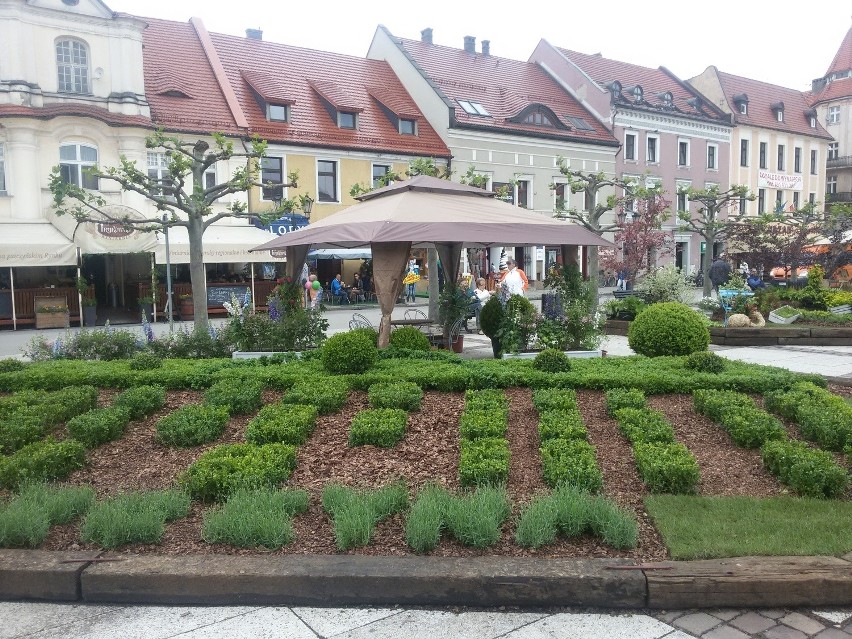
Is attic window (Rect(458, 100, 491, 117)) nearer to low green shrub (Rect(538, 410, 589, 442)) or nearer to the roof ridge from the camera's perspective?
the roof ridge

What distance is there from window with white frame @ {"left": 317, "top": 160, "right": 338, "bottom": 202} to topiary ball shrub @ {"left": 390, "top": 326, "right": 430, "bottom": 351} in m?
20.4

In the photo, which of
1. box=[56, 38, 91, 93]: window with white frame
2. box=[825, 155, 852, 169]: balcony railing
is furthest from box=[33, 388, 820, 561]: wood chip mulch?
box=[825, 155, 852, 169]: balcony railing

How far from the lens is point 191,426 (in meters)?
6.56

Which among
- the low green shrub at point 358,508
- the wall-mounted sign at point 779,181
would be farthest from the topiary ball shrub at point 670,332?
the wall-mounted sign at point 779,181

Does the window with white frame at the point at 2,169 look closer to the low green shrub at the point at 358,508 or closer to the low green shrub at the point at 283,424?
the low green shrub at the point at 283,424

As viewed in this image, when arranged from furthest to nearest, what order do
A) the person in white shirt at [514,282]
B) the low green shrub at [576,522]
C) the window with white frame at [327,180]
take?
the window with white frame at [327,180]
the person in white shirt at [514,282]
the low green shrub at [576,522]

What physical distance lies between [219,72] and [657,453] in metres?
27.8

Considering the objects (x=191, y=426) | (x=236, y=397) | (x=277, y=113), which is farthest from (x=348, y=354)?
(x=277, y=113)

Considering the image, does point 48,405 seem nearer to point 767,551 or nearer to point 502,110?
point 767,551

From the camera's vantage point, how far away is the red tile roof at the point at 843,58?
5809 centimetres

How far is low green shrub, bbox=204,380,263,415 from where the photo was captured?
730 cm

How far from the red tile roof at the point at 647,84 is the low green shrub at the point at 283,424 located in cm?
3586

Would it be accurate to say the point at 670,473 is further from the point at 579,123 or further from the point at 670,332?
the point at 579,123

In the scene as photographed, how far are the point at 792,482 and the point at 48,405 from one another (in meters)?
6.84
